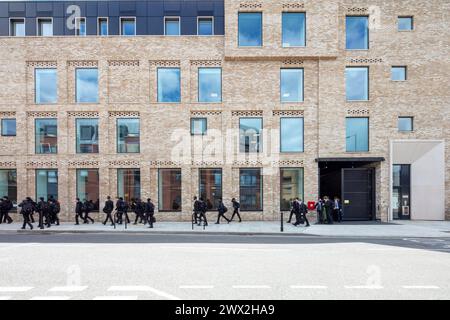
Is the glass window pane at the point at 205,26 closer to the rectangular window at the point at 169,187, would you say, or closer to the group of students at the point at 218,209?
the rectangular window at the point at 169,187

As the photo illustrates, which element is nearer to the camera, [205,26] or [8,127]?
[8,127]

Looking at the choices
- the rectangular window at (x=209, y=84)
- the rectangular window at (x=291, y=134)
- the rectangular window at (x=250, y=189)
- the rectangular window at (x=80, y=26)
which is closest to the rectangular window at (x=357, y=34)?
the rectangular window at (x=291, y=134)

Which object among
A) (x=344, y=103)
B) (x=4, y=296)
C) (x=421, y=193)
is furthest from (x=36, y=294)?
(x=421, y=193)

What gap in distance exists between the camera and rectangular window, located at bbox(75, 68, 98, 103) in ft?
67.6

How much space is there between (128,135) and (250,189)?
917 centimetres

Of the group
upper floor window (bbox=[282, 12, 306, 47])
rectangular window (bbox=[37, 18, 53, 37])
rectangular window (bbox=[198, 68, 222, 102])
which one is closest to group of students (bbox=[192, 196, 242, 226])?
rectangular window (bbox=[198, 68, 222, 102])

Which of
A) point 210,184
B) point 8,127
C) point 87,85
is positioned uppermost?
point 87,85

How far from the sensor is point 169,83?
20.7m

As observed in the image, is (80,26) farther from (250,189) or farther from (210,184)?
(250,189)

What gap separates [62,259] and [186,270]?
13.4ft

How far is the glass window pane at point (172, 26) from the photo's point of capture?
2139 cm

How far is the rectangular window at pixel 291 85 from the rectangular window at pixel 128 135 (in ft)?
33.8

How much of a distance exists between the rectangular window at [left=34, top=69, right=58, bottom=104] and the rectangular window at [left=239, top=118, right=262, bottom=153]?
13.1 m

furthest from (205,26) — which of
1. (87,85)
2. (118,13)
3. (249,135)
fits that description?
(87,85)
